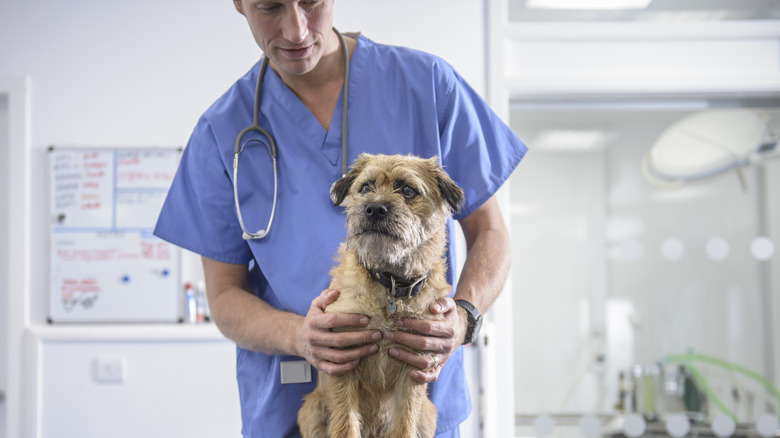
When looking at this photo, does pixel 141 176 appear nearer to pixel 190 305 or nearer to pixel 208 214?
pixel 190 305

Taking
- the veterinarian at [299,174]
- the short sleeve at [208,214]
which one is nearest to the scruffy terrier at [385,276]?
the veterinarian at [299,174]

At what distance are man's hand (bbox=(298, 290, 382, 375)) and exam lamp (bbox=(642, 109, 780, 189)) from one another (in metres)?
3.04

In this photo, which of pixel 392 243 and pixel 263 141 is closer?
pixel 392 243

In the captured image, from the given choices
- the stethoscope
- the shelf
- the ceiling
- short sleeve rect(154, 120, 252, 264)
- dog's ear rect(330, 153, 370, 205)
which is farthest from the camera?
the ceiling

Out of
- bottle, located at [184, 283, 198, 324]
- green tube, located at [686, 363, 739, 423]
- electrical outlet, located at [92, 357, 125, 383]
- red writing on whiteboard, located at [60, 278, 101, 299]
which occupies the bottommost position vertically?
green tube, located at [686, 363, 739, 423]

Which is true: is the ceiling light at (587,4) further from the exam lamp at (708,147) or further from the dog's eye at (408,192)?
the dog's eye at (408,192)

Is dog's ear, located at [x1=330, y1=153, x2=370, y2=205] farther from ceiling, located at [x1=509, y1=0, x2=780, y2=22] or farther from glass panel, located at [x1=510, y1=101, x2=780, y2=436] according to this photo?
ceiling, located at [x1=509, y1=0, x2=780, y2=22]

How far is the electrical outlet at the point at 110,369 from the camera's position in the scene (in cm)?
311

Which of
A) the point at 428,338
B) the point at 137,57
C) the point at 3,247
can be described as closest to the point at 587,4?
the point at 137,57

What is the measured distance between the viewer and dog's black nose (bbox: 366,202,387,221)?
964 mm

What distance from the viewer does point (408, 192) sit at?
103 cm

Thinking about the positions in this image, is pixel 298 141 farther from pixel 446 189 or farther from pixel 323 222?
pixel 446 189

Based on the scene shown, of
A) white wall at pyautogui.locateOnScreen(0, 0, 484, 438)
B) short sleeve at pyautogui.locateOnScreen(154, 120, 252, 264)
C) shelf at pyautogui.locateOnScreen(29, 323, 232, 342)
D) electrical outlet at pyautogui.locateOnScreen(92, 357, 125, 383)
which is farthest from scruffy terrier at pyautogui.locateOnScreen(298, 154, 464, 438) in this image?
electrical outlet at pyautogui.locateOnScreen(92, 357, 125, 383)

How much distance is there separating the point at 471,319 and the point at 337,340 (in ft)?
0.85
